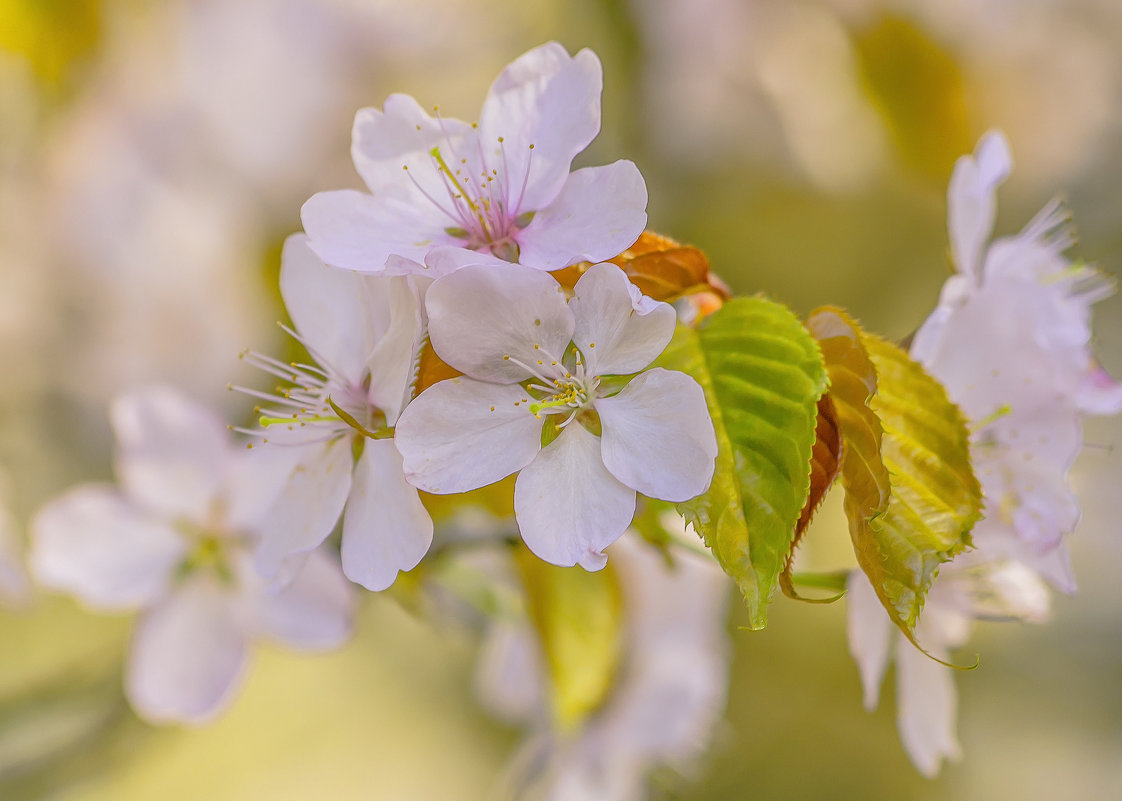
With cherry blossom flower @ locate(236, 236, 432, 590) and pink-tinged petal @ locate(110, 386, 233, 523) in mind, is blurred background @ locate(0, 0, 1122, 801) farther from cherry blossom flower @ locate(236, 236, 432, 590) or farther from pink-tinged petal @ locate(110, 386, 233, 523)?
cherry blossom flower @ locate(236, 236, 432, 590)

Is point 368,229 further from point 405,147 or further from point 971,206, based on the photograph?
point 971,206

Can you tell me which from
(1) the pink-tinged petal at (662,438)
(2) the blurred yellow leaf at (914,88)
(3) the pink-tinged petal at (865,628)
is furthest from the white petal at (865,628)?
(2) the blurred yellow leaf at (914,88)

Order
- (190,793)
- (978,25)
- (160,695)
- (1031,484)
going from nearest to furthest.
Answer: (1031,484), (160,695), (190,793), (978,25)

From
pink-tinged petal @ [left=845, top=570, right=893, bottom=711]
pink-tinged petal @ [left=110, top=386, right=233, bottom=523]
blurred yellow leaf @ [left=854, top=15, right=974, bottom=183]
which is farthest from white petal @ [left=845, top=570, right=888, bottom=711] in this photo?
blurred yellow leaf @ [left=854, top=15, right=974, bottom=183]

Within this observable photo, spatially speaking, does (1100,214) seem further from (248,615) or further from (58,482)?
(58,482)

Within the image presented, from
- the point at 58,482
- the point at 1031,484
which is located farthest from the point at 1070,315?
the point at 58,482

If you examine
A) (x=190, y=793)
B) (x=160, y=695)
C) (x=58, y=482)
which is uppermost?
(x=160, y=695)

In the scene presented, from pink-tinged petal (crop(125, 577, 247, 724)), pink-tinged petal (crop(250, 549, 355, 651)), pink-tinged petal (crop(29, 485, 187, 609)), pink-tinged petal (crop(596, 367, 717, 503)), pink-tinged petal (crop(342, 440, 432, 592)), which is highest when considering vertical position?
pink-tinged petal (crop(596, 367, 717, 503))

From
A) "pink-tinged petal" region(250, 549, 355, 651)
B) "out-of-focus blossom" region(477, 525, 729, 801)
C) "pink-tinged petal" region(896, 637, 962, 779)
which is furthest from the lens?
"out-of-focus blossom" region(477, 525, 729, 801)
